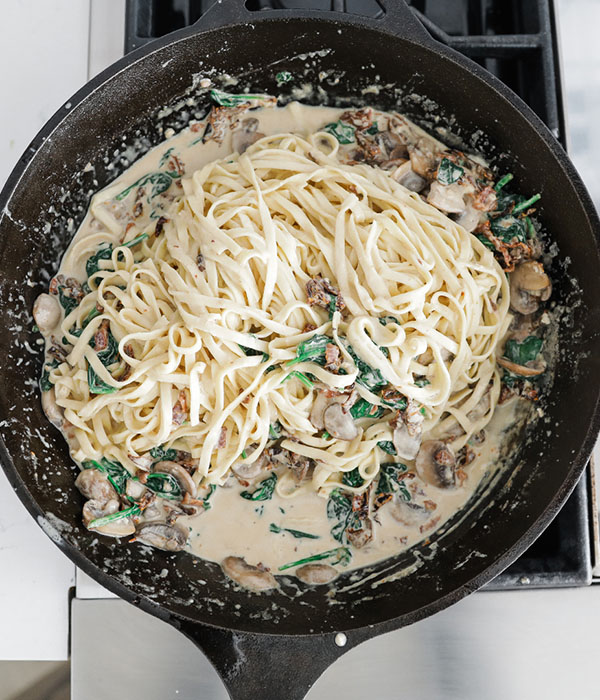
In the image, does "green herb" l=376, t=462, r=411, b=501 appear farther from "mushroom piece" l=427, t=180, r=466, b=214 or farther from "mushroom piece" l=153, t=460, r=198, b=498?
"mushroom piece" l=427, t=180, r=466, b=214

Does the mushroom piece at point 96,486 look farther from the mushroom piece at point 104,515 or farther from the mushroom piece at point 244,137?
the mushroom piece at point 244,137

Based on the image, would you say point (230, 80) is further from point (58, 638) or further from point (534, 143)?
point (58, 638)

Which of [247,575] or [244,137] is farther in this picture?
[244,137]

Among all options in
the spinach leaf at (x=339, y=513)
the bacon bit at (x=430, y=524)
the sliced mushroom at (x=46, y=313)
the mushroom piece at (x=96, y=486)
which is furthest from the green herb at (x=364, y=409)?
the sliced mushroom at (x=46, y=313)

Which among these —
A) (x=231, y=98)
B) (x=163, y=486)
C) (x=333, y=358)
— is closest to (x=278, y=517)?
(x=163, y=486)

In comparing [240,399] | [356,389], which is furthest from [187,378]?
[356,389]

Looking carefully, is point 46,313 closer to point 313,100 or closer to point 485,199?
point 313,100
